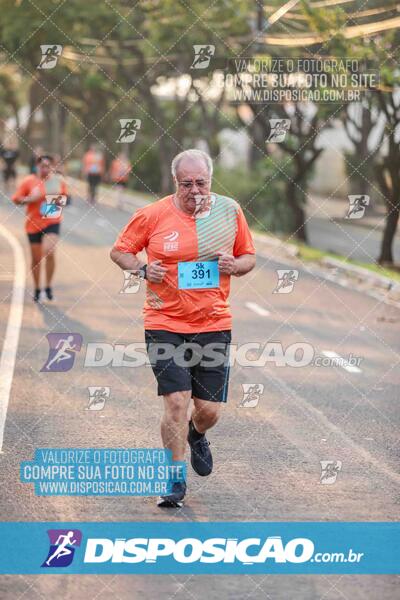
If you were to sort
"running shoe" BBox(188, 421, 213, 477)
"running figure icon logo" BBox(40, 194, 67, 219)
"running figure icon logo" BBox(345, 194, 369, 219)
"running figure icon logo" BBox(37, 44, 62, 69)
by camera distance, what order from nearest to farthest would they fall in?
"running shoe" BBox(188, 421, 213, 477) < "running figure icon logo" BBox(40, 194, 67, 219) < "running figure icon logo" BBox(37, 44, 62, 69) < "running figure icon logo" BBox(345, 194, 369, 219)

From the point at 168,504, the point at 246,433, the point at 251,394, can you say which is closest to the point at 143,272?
the point at 168,504

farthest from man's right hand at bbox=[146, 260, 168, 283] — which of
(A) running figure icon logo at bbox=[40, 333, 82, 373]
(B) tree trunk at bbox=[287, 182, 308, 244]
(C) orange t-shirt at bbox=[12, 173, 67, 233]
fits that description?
(B) tree trunk at bbox=[287, 182, 308, 244]

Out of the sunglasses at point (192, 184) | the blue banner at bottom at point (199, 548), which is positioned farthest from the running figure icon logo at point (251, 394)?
the blue banner at bottom at point (199, 548)

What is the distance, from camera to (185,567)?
684cm

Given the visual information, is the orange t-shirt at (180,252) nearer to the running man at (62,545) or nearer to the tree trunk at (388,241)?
the running man at (62,545)

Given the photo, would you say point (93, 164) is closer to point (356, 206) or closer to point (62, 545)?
point (356, 206)

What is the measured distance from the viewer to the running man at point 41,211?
16984 millimetres

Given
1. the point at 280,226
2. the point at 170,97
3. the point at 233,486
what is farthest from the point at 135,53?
the point at 233,486

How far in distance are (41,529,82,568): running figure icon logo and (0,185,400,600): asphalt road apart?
0.24 m

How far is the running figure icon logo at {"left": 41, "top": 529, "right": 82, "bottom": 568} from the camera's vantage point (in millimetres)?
6875

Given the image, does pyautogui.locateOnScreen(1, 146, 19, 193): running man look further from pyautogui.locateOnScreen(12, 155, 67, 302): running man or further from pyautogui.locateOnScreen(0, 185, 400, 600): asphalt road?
pyautogui.locateOnScreen(0, 185, 400, 600): asphalt road

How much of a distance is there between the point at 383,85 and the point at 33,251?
8.33m

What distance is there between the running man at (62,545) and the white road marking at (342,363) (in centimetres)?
635

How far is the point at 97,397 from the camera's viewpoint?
36.2 feet
